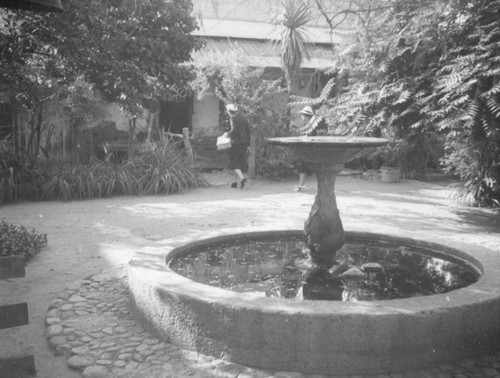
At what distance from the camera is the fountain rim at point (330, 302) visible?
309 centimetres

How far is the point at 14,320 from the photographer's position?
292cm

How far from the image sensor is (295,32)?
13.0 m

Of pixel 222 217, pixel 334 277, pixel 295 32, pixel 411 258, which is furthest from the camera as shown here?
pixel 295 32

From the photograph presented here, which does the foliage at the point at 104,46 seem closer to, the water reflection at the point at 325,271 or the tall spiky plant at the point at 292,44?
the water reflection at the point at 325,271

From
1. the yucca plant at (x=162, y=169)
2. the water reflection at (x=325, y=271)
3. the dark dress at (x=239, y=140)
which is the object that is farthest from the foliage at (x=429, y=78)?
the yucca plant at (x=162, y=169)

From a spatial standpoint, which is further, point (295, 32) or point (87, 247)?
point (295, 32)

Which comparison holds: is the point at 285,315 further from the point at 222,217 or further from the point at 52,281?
the point at 222,217

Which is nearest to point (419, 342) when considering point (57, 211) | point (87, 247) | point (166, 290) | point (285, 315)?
point (285, 315)

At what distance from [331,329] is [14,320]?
74.2 inches

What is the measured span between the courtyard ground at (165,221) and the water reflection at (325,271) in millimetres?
387

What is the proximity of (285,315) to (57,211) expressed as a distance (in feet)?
21.7

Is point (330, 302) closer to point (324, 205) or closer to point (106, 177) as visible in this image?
point (324, 205)

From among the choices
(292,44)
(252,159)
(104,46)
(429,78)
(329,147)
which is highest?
(292,44)

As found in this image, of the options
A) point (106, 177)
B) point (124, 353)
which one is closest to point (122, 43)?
point (124, 353)
